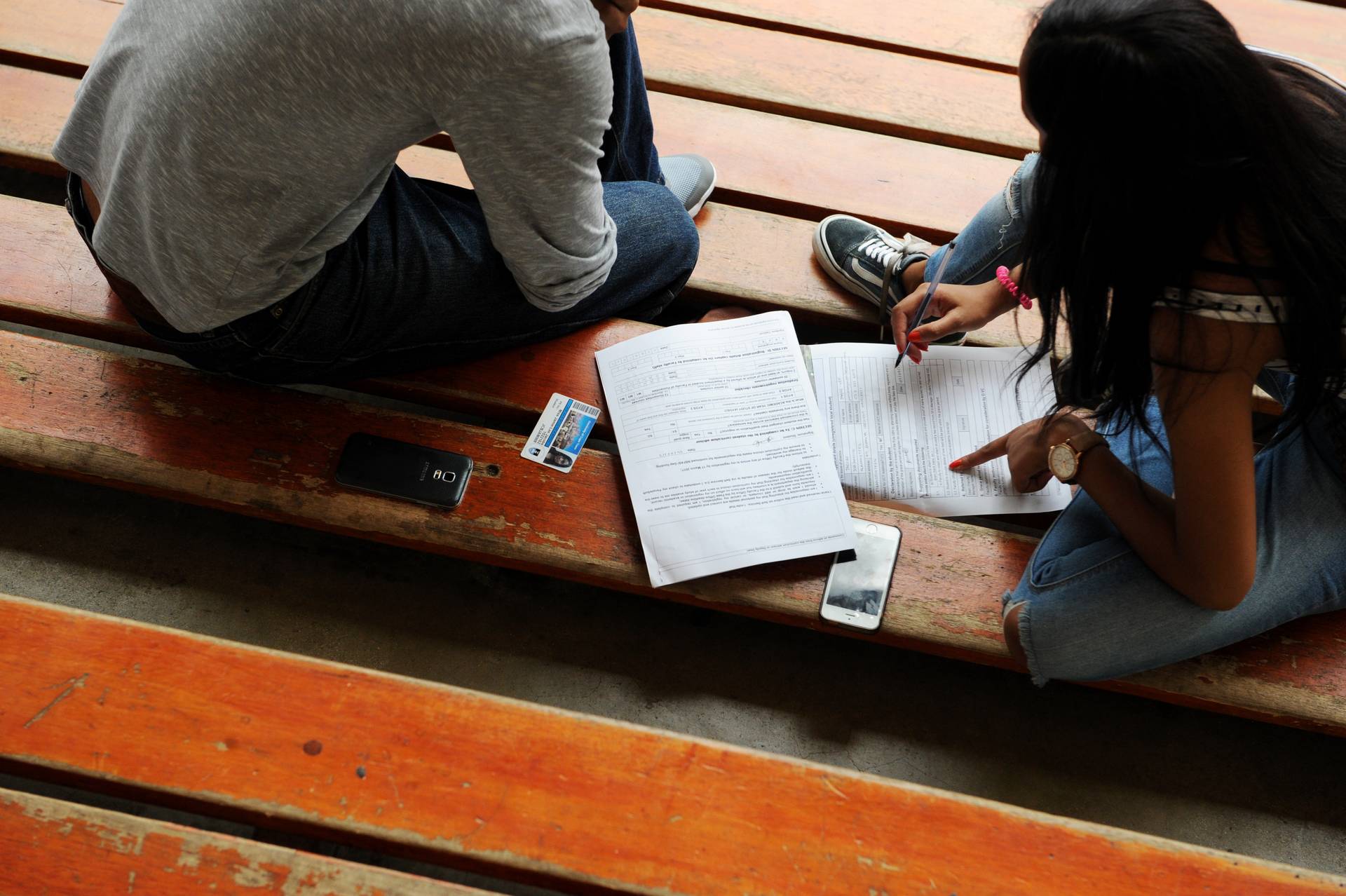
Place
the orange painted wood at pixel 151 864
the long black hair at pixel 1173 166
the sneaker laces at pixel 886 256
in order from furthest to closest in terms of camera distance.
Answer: the sneaker laces at pixel 886 256 → the orange painted wood at pixel 151 864 → the long black hair at pixel 1173 166

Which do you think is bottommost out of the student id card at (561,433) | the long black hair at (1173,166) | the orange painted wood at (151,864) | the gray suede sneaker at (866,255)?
the orange painted wood at (151,864)

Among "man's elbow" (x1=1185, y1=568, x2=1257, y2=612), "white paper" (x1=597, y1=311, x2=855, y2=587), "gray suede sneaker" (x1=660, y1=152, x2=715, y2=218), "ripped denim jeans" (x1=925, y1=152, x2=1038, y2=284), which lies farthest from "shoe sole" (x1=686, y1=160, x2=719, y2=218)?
"man's elbow" (x1=1185, y1=568, x2=1257, y2=612)

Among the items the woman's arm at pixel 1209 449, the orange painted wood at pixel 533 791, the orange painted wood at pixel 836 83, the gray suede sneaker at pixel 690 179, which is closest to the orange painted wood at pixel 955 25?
the orange painted wood at pixel 836 83

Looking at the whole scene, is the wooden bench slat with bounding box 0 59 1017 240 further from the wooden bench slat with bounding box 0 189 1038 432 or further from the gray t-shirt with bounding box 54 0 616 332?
the gray t-shirt with bounding box 54 0 616 332

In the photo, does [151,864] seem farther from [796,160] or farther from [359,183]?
[796,160]

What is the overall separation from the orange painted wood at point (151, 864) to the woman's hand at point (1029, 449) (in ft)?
2.35

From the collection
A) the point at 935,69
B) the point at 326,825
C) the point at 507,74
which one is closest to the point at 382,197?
the point at 507,74

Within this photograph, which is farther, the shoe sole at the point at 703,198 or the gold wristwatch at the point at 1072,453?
the shoe sole at the point at 703,198

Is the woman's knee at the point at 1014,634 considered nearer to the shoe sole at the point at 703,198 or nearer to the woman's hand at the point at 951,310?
the woman's hand at the point at 951,310

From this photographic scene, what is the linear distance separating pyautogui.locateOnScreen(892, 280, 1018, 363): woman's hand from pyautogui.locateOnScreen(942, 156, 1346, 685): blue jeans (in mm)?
220

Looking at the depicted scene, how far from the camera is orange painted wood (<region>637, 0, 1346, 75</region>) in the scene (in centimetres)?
160

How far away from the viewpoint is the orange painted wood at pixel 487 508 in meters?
1.02

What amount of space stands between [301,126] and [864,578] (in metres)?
0.73

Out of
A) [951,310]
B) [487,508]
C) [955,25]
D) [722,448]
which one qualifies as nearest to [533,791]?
[487,508]
